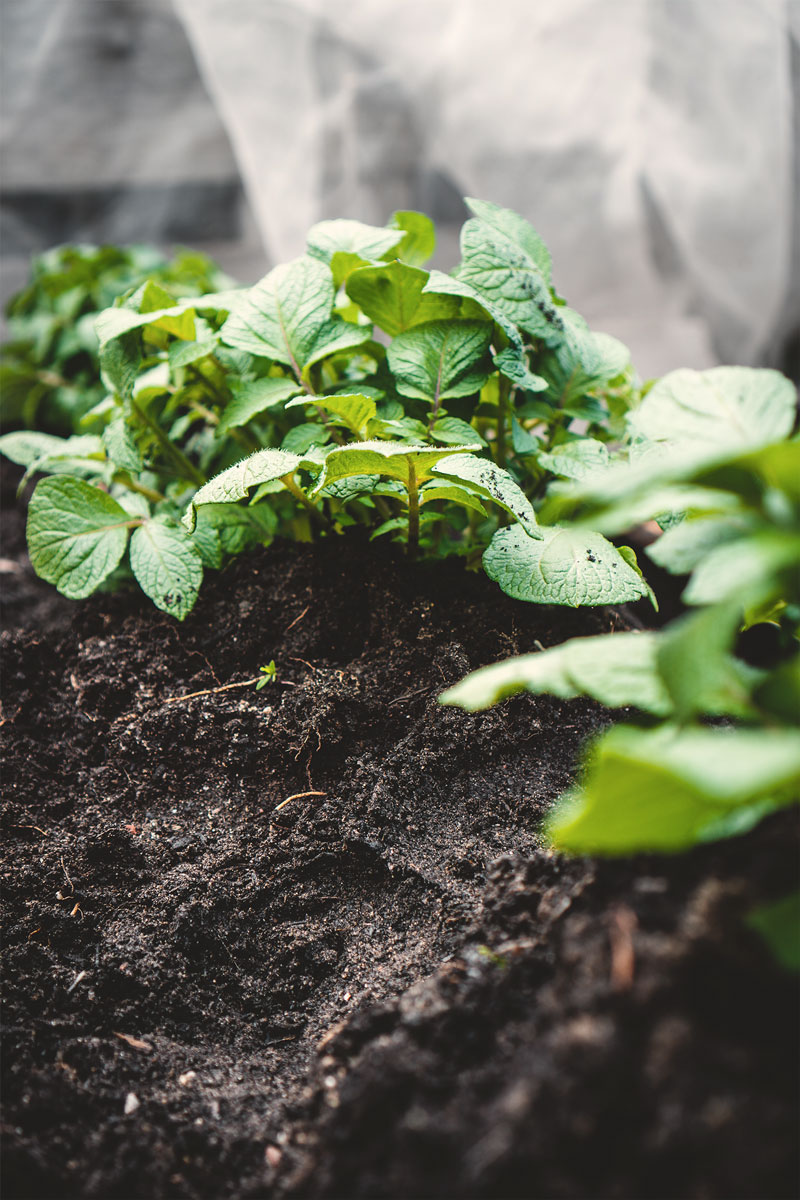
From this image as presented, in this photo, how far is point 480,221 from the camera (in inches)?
35.0

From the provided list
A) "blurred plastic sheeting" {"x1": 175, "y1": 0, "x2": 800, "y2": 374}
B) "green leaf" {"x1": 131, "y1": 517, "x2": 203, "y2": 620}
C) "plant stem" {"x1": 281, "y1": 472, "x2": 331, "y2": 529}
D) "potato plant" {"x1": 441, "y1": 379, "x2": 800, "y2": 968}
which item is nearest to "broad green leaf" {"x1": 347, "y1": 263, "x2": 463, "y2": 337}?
"plant stem" {"x1": 281, "y1": 472, "x2": 331, "y2": 529}

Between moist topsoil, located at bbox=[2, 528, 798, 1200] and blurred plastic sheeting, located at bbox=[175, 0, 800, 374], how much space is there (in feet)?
4.66

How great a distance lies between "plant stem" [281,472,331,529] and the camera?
33.3 inches

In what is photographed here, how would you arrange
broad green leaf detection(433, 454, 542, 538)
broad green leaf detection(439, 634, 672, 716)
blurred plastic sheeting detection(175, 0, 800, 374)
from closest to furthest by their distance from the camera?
broad green leaf detection(439, 634, 672, 716)
broad green leaf detection(433, 454, 542, 538)
blurred plastic sheeting detection(175, 0, 800, 374)

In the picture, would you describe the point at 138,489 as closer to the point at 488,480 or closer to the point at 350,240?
the point at 350,240

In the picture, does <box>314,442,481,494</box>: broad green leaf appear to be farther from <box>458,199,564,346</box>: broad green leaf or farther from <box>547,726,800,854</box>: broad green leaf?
<box>547,726,800,854</box>: broad green leaf

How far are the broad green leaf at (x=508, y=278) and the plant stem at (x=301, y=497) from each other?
0.28 meters

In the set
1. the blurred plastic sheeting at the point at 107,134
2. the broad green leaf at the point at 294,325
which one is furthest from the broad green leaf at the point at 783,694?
the blurred plastic sheeting at the point at 107,134

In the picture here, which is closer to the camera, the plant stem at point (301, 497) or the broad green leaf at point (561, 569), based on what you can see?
the broad green leaf at point (561, 569)

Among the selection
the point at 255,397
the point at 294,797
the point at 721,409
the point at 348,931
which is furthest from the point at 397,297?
the point at 348,931

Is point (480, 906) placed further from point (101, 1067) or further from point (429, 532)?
point (429, 532)

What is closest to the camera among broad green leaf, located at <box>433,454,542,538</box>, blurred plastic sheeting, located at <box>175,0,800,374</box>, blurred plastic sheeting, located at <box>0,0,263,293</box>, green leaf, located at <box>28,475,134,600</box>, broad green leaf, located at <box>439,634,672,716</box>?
broad green leaf, located at <box>439,634,672,716</box>

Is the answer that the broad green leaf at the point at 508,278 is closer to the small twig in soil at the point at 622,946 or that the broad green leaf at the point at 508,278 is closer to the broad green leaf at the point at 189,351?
the broad green leaf at the point at 189,351

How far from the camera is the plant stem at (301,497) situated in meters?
0.85
